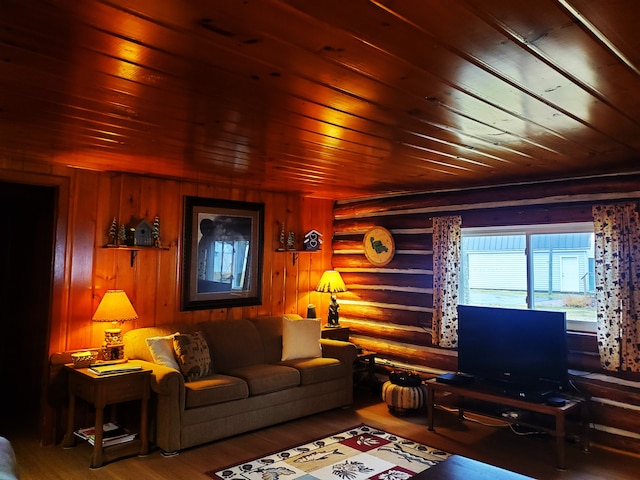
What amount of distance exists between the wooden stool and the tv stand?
209 mm

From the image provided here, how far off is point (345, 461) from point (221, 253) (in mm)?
2517

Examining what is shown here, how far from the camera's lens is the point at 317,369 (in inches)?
189

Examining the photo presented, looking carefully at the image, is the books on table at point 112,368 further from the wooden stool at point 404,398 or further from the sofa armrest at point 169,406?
the wooden stool at point 404,398

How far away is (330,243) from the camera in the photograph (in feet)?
21.2

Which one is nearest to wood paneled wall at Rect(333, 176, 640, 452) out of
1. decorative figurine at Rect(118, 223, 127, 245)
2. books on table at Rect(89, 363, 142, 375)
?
decorative figurine at Rect(118, 223, 127, 245)

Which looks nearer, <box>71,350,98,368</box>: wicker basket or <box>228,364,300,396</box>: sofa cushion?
<box>71,350,98,368</box>: wicker basket

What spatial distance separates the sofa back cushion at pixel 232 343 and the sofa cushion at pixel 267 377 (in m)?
0.13

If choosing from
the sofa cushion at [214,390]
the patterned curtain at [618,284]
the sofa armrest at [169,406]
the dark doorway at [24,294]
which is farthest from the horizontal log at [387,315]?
the dark doorway at [24,294]

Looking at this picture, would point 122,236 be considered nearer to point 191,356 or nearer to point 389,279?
point 191,356

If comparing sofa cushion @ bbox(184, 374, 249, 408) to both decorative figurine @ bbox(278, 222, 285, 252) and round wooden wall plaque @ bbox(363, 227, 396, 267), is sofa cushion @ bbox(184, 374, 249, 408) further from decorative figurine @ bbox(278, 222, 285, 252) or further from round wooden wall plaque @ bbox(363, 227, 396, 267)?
round wooden wall plaque @ bbox(363, 227, 396, 267)

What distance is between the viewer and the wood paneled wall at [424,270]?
13.1 ft

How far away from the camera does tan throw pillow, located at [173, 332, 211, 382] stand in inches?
164

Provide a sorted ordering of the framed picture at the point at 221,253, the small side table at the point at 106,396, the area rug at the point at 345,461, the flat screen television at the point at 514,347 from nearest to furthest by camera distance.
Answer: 1. the area rug at the point at 345,461
2. the small side table at the point at 106,396
3. the flat screen television at the point at 514,347
4. the framed picture at the point at 221,253

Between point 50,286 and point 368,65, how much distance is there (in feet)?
11.5
